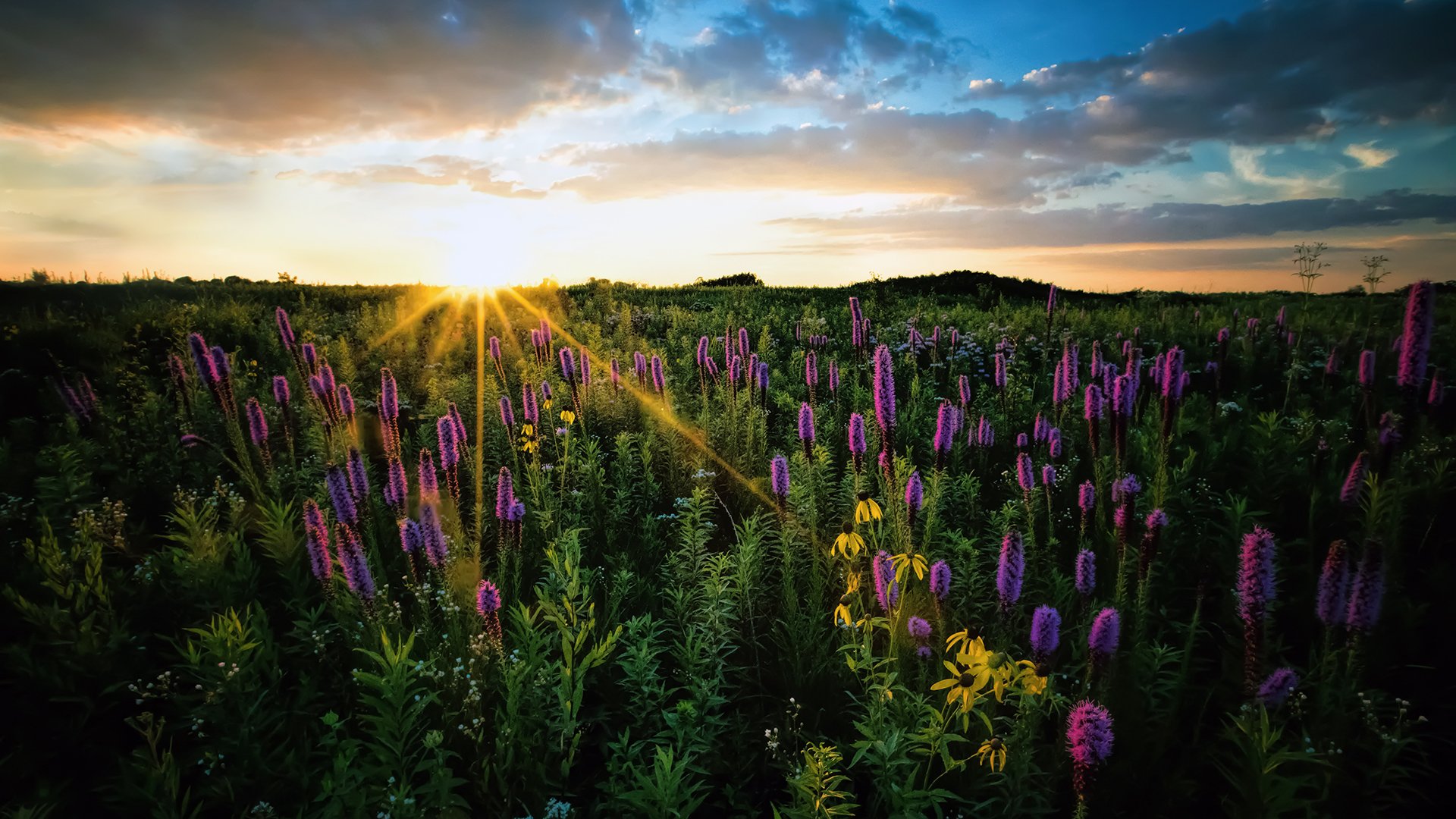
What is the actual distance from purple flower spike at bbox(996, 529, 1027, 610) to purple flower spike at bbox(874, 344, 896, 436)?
2.73ft

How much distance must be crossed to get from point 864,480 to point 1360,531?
3.00 m

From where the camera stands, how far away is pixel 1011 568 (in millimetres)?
2322


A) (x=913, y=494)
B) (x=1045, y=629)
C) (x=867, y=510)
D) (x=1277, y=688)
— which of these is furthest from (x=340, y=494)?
(x=1277, y=688)

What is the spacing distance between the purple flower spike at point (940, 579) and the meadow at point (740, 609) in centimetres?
17

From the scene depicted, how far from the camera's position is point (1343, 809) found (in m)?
2.21

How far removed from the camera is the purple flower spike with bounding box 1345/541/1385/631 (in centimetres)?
201

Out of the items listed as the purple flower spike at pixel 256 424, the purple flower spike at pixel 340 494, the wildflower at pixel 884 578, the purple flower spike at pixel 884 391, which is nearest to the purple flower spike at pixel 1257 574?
the wildflower at pixel 884 578

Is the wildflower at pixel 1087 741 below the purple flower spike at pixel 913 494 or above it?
below

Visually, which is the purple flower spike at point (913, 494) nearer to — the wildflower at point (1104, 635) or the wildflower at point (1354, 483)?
the wildflower at point (1104, 635)

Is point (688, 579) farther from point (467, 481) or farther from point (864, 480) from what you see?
point (467, 481)

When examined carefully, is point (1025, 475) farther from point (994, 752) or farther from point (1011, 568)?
point (994, 752)

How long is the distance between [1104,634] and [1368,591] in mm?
933

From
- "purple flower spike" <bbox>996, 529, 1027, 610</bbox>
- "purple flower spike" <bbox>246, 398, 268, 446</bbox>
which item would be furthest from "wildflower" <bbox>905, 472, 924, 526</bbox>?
"purple flower spike" <bbox>246, 398, 268, 446</bbox>

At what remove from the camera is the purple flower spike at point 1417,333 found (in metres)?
2.99
